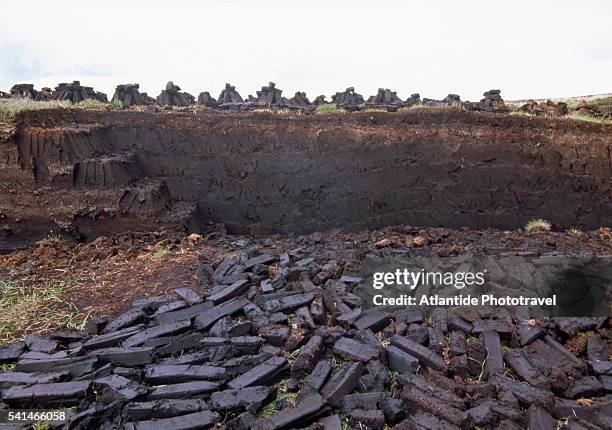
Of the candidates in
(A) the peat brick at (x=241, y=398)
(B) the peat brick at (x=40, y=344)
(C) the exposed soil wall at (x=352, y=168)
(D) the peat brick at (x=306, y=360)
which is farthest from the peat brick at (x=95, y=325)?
(C) the exposed soil wall at (x=352, y=168)

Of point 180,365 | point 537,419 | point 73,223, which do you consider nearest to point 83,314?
point 180,365

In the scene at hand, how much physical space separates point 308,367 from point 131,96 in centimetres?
1020

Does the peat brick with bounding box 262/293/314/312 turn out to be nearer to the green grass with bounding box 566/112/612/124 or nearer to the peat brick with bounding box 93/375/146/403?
the peat brick with bounding box 93/375/146/403

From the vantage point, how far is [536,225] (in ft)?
31.5

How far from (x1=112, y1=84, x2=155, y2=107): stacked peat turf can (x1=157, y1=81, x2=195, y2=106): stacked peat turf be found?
289 millimetres

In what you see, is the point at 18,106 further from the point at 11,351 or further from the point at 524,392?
the point at 524,392

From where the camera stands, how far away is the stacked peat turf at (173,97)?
40.2 ft

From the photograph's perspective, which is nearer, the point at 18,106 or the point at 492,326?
the point at 492,326

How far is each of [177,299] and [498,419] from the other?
3.64m

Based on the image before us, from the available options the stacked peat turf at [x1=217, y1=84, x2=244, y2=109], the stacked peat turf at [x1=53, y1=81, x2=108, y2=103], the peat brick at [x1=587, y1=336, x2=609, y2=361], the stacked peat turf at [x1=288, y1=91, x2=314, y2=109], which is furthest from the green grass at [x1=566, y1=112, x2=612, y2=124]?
the stacked peat turf at [x1=53, y1=81, x2=108, y2=103]

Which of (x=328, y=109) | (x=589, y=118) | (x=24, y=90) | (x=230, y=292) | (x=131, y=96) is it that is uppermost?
(x=24, y=90)

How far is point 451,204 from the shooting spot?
1019 cm

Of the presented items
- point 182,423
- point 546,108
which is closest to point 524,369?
point 182,423

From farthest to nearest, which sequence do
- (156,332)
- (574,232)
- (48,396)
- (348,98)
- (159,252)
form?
(348,98) < (574,232) < (159,252) < (156,332) < (48,396)
